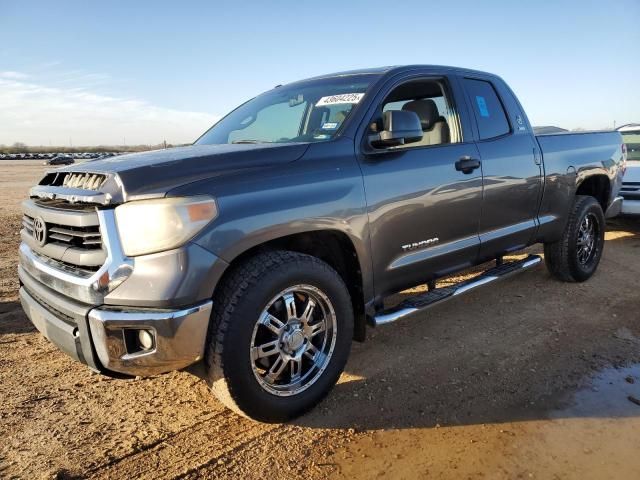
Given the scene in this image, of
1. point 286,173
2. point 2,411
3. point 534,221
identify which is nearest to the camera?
point 286,173

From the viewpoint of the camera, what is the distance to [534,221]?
4.43 metres

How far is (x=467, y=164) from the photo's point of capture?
362cm

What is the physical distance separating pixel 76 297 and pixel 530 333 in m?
3.36

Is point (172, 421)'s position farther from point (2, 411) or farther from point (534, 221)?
point (534, 221)

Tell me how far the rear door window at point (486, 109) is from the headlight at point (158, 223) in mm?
2616

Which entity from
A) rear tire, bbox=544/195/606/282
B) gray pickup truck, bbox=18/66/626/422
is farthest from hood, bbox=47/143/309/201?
rear tire, bbox=544/195/606/282

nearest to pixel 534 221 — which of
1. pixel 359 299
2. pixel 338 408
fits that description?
pixel 359 299

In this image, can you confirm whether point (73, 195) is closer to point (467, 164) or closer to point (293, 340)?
point (293, 340)

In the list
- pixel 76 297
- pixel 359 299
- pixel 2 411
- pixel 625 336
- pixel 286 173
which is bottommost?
pixel 625 336

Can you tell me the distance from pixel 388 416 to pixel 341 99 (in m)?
2.10

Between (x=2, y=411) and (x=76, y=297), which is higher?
(x=76, y=297)

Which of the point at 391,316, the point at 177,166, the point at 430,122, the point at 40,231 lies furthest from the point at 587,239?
the point at 40,231

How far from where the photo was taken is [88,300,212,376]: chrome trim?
223 cm

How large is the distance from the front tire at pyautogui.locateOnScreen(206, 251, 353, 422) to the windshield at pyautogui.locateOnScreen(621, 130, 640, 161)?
8.00m
